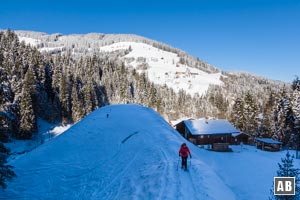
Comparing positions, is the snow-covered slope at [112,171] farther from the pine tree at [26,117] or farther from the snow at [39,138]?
the pine tree at [26,117]

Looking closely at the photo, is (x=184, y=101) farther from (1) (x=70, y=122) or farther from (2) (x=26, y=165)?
(2) (x=26, y=165)

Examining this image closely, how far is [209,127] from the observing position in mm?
72125

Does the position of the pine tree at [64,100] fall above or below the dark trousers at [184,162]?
above

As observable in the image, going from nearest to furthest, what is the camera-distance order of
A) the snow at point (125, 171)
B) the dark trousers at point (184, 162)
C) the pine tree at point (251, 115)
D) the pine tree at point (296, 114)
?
the snow at point (125, 171) < the dark trousers at point (184, 162) < the pine tree at point (296, 114) < the pine tree at point (251, 115)

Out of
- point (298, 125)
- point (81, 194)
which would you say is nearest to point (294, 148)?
point (298, 125)

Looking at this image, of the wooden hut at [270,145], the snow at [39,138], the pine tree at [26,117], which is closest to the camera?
the snow at [39,138]

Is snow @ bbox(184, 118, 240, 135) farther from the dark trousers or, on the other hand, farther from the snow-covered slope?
the dark trousers

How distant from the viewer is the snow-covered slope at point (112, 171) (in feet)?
69.2

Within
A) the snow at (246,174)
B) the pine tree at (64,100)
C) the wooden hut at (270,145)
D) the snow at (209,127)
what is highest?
the pine tree at (64,100)

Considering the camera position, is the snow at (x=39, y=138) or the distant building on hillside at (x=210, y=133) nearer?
the snow at (x=39, y=138)

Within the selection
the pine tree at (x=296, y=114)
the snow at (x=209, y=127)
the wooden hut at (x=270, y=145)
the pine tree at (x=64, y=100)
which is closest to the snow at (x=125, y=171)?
the wooden hut at (x=270, y=145)

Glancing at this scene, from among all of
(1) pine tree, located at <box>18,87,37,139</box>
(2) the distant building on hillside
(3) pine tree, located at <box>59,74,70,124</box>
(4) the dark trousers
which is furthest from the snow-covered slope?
(3) pine tree, located at <box>59,74,70,124</box>

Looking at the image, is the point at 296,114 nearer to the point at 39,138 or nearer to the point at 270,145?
the point at 270,145

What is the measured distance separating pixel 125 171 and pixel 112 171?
1.57 meters
